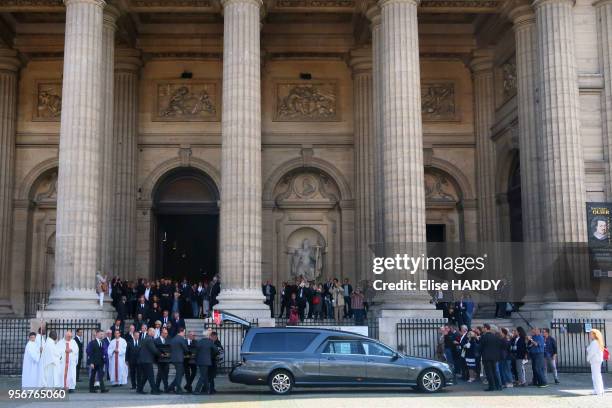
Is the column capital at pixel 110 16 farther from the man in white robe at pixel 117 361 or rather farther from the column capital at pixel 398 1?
the man in white robe at pixel 117 361

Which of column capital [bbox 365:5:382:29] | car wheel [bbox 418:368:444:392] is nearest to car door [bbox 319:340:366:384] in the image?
car wheel [bbox 418:368:444:392]

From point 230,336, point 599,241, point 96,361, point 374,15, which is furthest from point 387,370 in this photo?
point 374,15

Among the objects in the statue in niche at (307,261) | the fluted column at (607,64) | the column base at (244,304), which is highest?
the fluted column at (607,64)

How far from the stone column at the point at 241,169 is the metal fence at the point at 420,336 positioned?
14.2 feet

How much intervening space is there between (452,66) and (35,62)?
60.7 feet

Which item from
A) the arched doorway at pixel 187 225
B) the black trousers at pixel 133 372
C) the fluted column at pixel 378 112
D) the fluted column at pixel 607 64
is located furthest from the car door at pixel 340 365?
the arched doorway at pixel 187 225

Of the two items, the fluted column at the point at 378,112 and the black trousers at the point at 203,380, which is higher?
the fluted column at the point at 378,112

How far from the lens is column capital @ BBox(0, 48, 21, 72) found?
106 feet

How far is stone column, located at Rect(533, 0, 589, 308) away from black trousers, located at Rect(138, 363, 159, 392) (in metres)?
13.3

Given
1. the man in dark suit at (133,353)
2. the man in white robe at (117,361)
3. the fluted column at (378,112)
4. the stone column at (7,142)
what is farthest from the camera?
the stone column at (7,142)

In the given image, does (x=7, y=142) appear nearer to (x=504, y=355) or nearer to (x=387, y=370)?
(x=387, y=370)

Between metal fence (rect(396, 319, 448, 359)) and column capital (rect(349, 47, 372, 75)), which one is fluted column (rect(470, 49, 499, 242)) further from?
metal fence (rect(396, 319, 448, 359))

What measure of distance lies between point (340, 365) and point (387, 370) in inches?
44.5

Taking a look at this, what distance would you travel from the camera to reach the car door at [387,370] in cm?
1820
